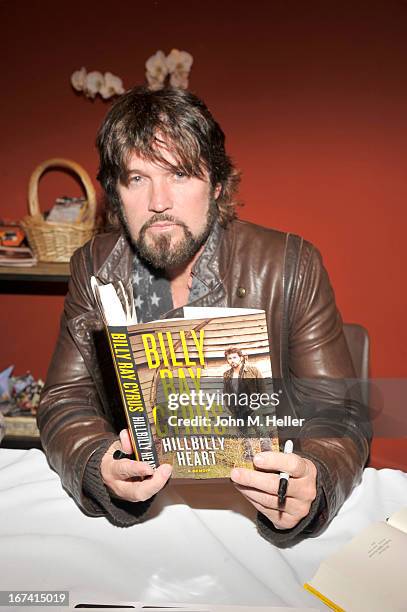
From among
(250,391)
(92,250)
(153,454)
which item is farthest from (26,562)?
(92,250)

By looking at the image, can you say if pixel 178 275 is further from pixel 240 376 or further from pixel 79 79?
pixel 79 79

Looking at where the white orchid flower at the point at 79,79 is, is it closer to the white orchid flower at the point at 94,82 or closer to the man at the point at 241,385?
the white orchid flower at the point at 94,82

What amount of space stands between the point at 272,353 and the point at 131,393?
671 mm

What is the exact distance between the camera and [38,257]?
7.80ft

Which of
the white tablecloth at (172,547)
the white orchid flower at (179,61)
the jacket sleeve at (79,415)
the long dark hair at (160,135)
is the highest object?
the white orchid flower at (179,61)

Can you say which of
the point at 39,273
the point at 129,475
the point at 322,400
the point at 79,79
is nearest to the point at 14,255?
the point at 39,273

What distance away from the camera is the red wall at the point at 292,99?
2271 mm

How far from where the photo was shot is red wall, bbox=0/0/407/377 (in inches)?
89.4

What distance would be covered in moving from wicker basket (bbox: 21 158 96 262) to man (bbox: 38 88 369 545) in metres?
0.67

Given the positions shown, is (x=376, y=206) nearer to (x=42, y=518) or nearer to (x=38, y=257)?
(x=38, y=257)

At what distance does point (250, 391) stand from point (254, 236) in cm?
74

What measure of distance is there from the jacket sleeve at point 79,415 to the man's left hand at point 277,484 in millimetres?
202

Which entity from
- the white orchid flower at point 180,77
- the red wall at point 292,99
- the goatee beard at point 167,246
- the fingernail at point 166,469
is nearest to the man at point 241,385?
the fingernail at point 166,469

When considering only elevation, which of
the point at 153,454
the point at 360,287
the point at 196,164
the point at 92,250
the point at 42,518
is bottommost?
the point at 360,287
